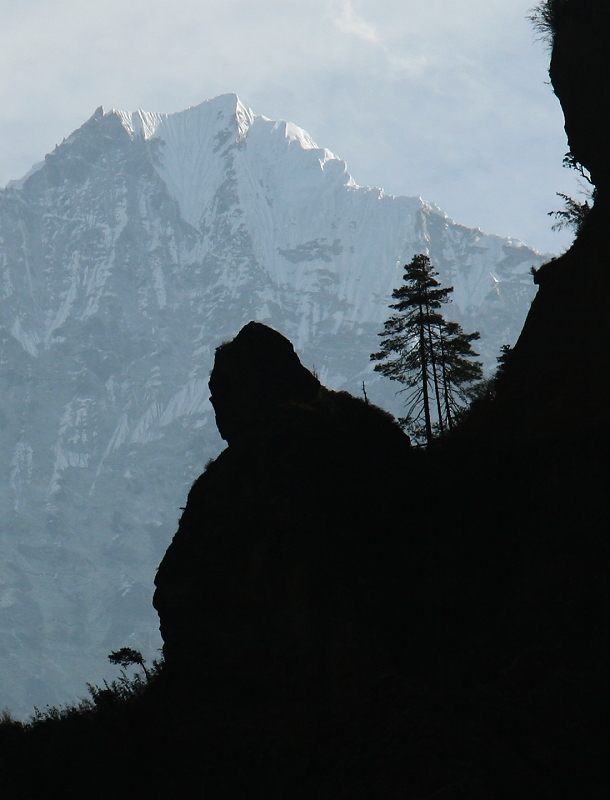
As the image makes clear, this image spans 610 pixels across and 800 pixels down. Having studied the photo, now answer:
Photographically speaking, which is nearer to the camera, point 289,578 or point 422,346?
point 289,578

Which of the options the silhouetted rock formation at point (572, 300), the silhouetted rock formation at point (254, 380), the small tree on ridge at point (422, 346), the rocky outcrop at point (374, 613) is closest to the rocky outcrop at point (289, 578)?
the rocky outcrop at point (374, 613)

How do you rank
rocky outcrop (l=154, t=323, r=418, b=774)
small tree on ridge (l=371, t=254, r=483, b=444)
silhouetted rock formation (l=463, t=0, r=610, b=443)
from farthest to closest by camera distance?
small tree on ridge (l=371, t=254, r=483, b=444) → silhouetted rock formation (l=463, t=0, r=610, b=443) → rocky outcrop (l=154, t=323, r=418, b=774)

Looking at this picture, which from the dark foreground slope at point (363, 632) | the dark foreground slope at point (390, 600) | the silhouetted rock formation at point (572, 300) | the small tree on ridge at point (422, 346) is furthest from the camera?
the small tree on ridge at point (422, 346)

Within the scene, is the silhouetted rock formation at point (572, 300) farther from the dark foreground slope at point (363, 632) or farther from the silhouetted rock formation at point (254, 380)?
→ the silhouetted rock formation at point (254, 380)

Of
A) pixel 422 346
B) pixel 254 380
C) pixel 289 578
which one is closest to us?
pixel 289 578

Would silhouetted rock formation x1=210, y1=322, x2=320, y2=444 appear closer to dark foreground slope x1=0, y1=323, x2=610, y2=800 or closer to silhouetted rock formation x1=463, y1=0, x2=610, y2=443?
dark foreground slope x1=0, y1=323, x2=610, y2=800

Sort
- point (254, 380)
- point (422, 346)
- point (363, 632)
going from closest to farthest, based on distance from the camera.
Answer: point (363, 632), point (254, 380), point (422, 346)

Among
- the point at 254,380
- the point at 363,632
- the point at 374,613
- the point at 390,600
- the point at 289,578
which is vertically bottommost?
the point at 363,632

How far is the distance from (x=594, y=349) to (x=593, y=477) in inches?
158

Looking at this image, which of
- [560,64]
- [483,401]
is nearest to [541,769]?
[483,401]

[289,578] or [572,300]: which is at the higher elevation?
[572,300]

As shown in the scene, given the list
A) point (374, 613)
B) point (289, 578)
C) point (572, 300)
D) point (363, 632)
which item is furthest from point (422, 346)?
point (363, 632)

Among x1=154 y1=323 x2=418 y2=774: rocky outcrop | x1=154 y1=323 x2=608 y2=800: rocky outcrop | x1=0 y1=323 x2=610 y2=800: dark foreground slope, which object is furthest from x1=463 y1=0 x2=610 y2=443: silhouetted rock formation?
x1=154 y1=323 x2=418 y2=774: rocky outcrop

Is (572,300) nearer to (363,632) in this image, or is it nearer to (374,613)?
(374,613)
